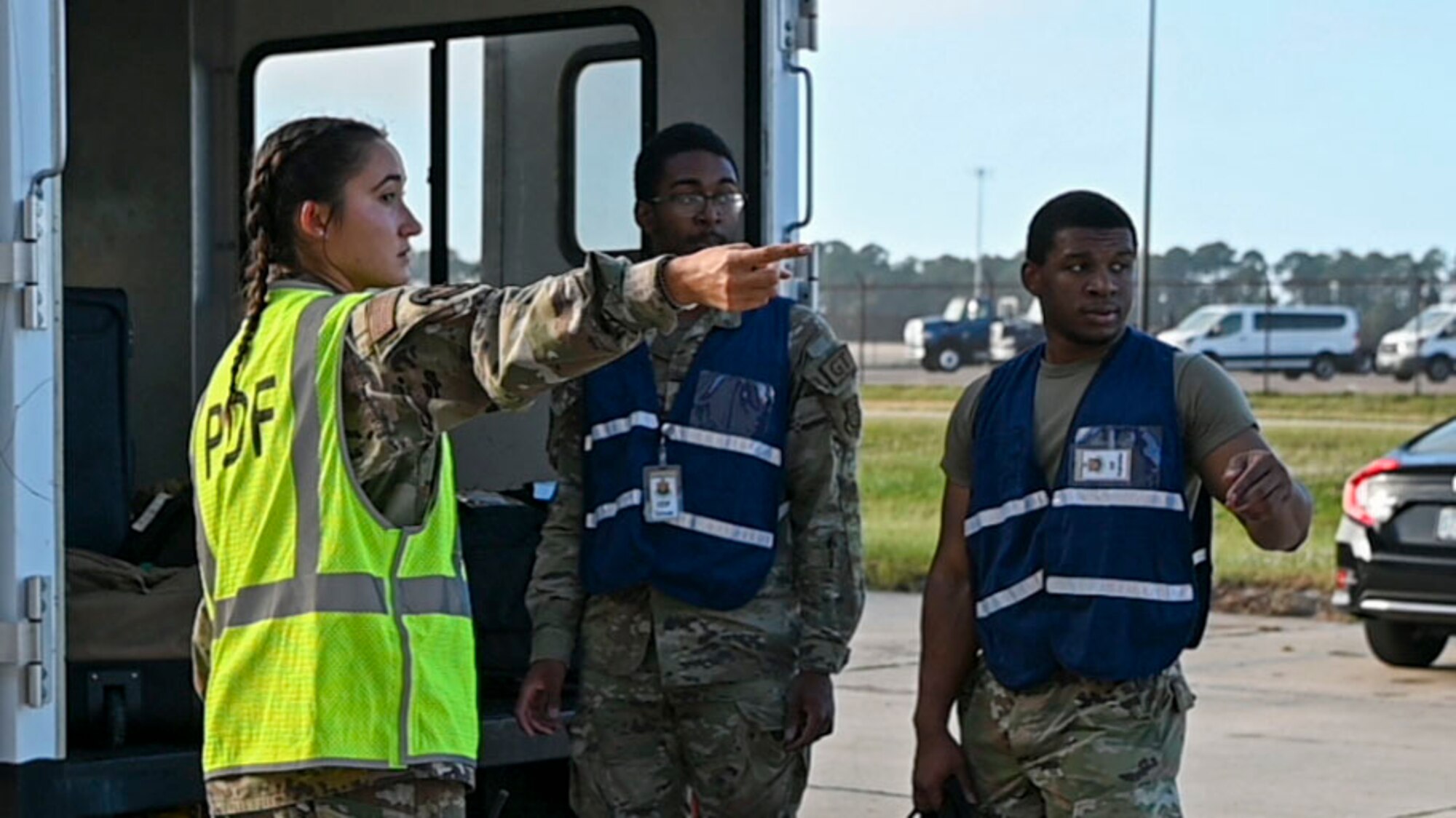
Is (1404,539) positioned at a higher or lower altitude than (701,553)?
lower

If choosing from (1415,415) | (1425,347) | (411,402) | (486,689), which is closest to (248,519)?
(411,402)

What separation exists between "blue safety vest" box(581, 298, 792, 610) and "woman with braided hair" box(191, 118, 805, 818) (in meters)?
1.19

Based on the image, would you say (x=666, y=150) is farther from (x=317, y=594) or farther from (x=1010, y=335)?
(x=1010, y=335)

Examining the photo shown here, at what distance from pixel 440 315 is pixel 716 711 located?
164 centimetres

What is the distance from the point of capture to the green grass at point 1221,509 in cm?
1595

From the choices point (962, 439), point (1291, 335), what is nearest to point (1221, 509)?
point (962, 439)

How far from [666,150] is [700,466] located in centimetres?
59

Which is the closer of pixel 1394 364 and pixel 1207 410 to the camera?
pixel 1207 410

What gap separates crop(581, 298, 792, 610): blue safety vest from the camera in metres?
4.46

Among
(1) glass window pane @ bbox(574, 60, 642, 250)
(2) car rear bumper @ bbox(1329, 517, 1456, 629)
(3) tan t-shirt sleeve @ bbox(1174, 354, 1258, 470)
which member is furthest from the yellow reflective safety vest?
(2) car rear bumper @ bbox(1329, 517, 1456, 629)

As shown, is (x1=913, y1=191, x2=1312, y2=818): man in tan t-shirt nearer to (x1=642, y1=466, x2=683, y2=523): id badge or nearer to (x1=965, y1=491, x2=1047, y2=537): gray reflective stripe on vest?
(x1=965, y1=491, x2=1047, y2=537): gray reflective stripe on vest

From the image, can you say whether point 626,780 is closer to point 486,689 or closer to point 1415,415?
point 486,689

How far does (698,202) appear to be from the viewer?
14.8ft

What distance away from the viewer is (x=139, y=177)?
647 centimetres
